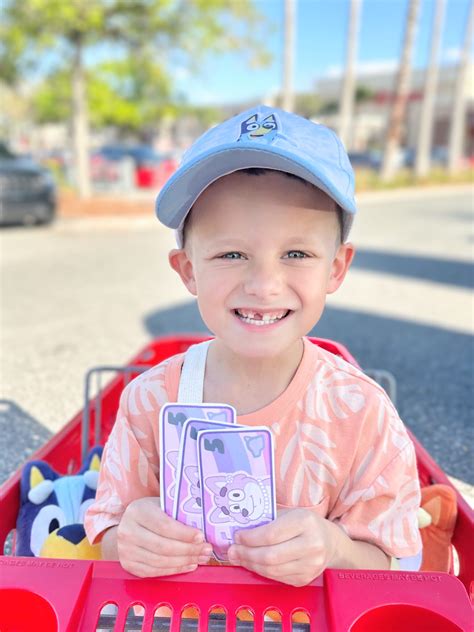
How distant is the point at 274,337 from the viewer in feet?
4.00

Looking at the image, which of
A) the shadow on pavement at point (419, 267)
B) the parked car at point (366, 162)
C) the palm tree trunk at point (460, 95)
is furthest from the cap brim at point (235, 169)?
the parked car at point (366, 162)

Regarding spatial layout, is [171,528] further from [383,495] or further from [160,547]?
[383,495]

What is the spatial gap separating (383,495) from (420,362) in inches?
111

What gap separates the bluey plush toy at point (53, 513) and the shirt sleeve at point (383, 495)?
2.33 feet

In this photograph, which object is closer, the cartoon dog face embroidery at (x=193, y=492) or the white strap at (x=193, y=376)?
the cartoon dog face embroidery at (x=193, y=492)

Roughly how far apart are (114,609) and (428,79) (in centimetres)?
2323

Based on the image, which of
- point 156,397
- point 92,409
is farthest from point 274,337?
point 92,409

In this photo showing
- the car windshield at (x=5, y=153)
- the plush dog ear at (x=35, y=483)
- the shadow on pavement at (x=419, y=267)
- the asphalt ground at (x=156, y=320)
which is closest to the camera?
the plush dog ear at (x=35, y=483)

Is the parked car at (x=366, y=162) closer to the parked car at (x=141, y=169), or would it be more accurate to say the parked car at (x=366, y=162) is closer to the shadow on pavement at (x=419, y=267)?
the parked car at (x=141, y=169)

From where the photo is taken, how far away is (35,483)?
5.83 ft

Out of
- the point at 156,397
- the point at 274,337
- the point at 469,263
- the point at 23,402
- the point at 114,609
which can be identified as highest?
the point at 274,337

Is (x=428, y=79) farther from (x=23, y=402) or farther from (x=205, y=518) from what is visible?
(x=205, y=518)

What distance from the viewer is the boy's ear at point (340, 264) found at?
4.42 feet

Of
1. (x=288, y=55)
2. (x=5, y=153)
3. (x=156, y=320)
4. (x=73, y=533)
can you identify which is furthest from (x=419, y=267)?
(x=288, y=55)
